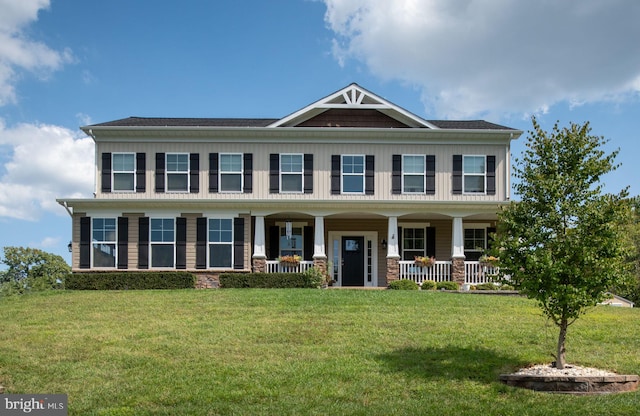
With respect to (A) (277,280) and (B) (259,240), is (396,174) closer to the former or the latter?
(B) (259,240)

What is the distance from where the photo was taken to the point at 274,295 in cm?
1727

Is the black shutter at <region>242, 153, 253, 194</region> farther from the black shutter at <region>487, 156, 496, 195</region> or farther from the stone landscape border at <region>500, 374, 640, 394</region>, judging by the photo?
the stone landscape border at <region>500, 374, 640, 394</region>

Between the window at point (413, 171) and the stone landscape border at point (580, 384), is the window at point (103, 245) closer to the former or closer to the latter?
the window at point (413, 171)

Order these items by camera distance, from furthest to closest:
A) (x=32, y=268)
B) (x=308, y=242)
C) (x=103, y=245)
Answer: (x=32, y=268) < (x=308, y=242) < (x=103, y=245)

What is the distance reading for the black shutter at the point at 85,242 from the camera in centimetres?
2277

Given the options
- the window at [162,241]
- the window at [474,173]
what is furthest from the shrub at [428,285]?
the window at [162,241]

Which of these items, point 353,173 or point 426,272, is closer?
point 426,272

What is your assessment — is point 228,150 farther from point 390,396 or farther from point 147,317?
point 390,396

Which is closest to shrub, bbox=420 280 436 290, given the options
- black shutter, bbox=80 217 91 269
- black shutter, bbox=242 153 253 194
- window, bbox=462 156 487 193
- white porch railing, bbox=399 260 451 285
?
white porch railing, bbox=399 260 451 285

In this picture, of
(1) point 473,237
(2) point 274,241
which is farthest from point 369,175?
(1) point 473,237

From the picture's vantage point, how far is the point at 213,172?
23.8 meters

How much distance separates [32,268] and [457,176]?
24345 millimetres

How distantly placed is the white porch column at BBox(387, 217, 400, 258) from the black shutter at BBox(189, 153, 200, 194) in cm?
716

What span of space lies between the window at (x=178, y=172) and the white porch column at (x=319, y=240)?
509 cm
